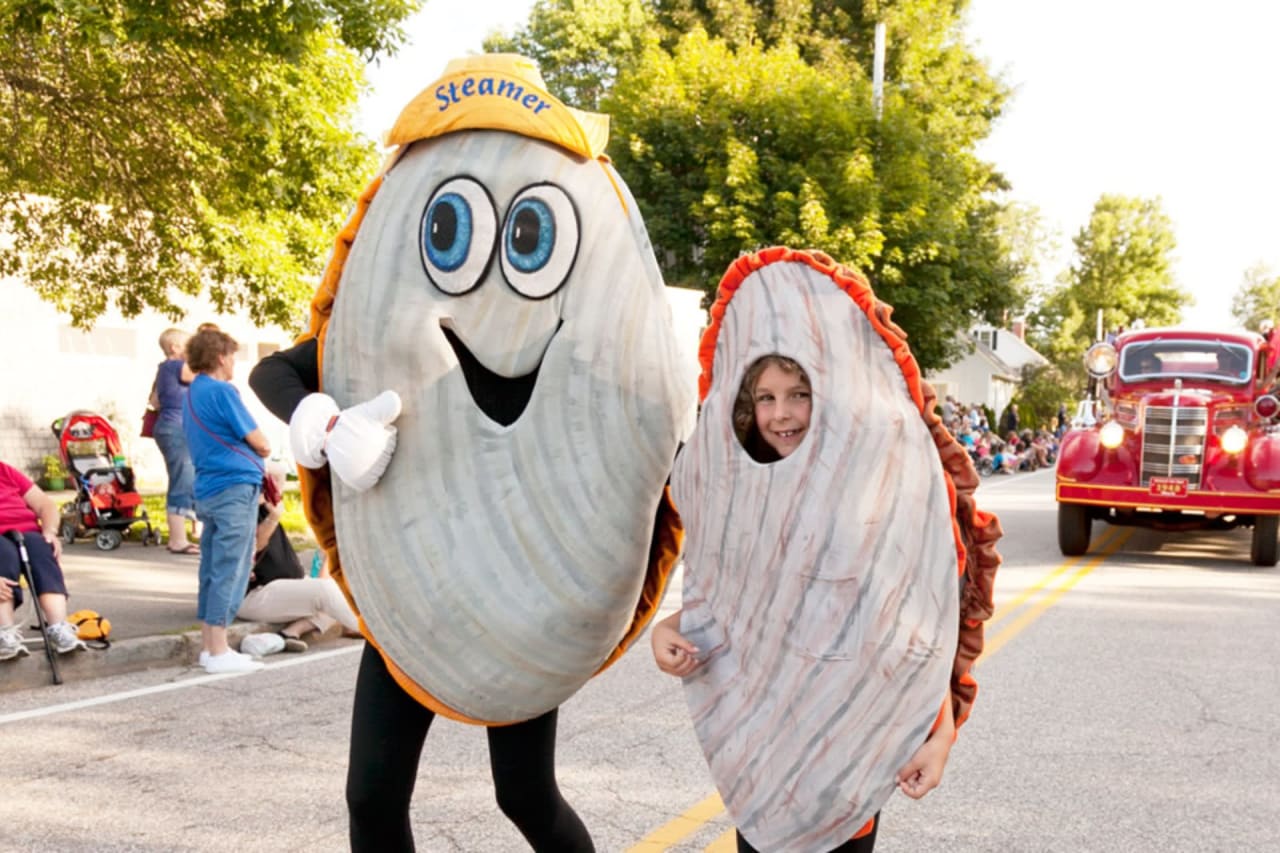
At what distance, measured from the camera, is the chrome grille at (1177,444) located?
432 inches

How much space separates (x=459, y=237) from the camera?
A: 90.0 inches

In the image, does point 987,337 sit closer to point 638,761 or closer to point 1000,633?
point 1000,633

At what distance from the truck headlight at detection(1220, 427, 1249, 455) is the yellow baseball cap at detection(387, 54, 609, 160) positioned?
33.3 ft

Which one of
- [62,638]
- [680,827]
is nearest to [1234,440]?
[680,827]

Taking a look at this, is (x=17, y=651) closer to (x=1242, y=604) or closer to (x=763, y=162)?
(x=1242, y=604)

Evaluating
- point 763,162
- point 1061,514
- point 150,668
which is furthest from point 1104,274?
point 150,668

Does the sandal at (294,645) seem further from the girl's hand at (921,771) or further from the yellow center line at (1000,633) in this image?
the girl's hand at (921,771)

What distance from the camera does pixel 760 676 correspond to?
2086mm

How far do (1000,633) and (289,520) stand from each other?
7.29 metres

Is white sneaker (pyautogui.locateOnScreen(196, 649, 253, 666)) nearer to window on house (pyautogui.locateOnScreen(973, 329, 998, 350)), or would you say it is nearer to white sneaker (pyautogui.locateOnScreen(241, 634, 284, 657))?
white sneaker (pyautogui.locateOnScreen(241, 634, 284, 657))

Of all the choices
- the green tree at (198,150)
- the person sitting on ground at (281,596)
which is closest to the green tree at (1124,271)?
the green tree at (198,150)

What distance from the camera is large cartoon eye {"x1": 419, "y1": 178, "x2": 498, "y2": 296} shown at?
228cm

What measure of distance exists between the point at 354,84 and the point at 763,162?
1493 centimetres

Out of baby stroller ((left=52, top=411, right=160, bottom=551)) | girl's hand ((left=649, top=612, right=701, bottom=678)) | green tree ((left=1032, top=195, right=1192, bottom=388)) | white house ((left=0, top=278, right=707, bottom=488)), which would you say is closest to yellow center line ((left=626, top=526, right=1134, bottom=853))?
girl's hand ((left=649, top=612, right=701, bottom=678))
